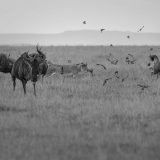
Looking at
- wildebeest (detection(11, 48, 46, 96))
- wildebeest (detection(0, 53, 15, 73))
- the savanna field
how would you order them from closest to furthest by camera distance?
1. the savanna field
2. wildebeest (detection(11, 48, 46, 96))
3. wildebeest (detection(0, 53, 15, 73))

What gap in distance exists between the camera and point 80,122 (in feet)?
35.2

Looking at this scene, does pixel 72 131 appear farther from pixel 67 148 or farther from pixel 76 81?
pixel 76 81

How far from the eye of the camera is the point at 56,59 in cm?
3184

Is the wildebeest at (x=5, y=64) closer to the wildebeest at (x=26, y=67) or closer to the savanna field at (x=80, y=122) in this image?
the savanna field at (x=80, y=122)

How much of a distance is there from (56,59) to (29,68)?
16952 millimetres

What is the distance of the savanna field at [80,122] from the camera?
802cm

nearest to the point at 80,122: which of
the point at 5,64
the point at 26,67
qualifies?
the point at 26,67

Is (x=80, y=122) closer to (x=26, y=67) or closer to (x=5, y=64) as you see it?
(x=26, y=67)

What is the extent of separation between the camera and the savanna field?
8016 millimetres

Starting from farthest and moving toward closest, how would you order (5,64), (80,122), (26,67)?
(5,64) < (26,67) < (80,122)

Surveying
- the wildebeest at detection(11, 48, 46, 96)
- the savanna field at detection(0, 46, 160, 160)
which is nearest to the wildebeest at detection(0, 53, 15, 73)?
the savanna field at detection(0, 46, 160, 160)

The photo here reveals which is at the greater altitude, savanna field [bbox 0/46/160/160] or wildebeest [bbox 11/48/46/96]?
wildebeest [bbox 11/48/46/96]

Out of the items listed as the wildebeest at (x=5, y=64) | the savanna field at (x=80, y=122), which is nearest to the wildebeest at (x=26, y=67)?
the savanna field at (x=80, y=122)

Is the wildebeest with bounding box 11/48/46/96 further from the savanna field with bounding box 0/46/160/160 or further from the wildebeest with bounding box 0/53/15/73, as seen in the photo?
the wildebeest with bounding box 0/53/15/73
